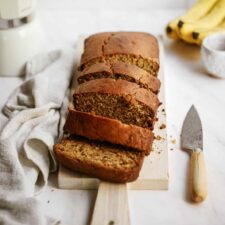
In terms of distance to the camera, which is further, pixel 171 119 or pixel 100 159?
pixel 171 119

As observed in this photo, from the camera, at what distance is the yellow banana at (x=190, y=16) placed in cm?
227

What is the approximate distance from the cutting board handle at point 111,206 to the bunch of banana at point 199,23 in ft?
3.22

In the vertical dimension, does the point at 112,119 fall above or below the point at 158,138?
above

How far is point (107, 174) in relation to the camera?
4.77 ft

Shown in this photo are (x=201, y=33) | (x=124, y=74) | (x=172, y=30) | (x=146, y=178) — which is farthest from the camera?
(x=172, y=30)

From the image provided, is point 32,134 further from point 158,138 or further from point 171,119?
point 171,119

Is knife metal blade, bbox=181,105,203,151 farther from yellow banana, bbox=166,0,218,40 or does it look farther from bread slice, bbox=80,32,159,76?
yellow banana, bbox=166,0,218,40

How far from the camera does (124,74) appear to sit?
1.73 metres

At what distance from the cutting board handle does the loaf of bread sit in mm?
32

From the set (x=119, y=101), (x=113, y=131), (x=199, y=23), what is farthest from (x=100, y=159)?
(x=199, y=23)

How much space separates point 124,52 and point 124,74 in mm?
193

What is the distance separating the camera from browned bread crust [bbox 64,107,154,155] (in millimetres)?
1494

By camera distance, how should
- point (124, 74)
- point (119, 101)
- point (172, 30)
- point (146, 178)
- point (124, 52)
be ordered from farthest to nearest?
point (172, 30) → point (124, 52) → point (124, 74) → point (119, 101) → point (146, 178)

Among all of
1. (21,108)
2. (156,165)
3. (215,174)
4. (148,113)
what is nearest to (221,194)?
(215,174)
